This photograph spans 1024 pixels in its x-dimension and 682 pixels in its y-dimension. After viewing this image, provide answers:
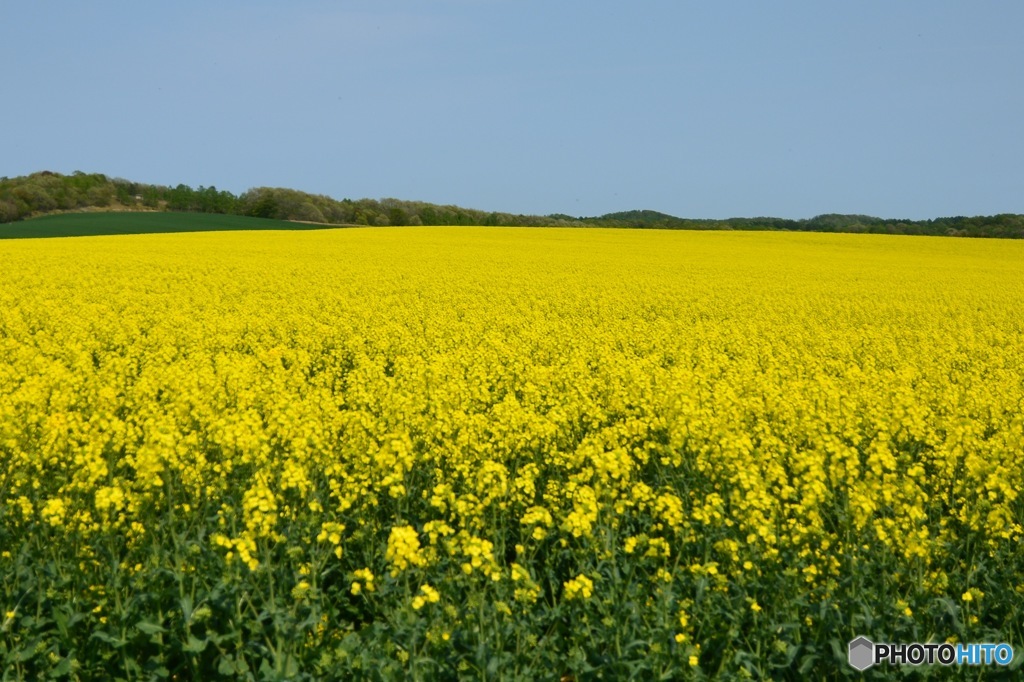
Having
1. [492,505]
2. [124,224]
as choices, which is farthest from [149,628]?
[124,224]

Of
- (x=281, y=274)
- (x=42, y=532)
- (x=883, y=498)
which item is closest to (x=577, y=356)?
(x=883, y=498)

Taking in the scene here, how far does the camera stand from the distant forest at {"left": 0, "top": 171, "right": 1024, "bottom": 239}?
226ft

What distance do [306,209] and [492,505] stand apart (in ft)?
267

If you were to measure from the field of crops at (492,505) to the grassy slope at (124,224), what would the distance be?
153ft

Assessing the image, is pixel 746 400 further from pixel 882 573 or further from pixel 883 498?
pixel 882 573

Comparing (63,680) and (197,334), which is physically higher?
(197,334)

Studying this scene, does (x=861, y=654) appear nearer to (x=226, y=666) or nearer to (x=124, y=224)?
(x=226, y=666)

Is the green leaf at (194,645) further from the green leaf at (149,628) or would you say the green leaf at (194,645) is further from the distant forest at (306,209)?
the distant forest at (306,209)

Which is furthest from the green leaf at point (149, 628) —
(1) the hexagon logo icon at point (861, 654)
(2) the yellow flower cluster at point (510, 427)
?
(1) the hexagon logo icon at point (861, 654)

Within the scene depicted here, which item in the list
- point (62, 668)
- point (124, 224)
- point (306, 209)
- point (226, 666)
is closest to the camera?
point (226, 666)

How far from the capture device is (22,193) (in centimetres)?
7544

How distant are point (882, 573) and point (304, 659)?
331 centimetres

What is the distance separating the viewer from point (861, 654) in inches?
156

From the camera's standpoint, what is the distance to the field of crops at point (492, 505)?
401cm
